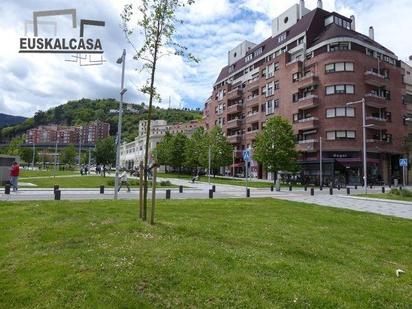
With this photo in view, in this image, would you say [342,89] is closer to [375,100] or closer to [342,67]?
[342,67]

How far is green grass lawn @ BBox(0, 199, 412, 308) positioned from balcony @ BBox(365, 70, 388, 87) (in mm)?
52494

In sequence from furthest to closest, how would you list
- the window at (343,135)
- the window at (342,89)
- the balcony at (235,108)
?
the balcony at (235,108), the window at (342,89), the window at (343,135)

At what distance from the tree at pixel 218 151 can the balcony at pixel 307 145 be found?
11.5m

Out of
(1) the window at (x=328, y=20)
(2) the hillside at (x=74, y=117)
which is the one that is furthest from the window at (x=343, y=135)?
(2) the hillside at (x=74, y=117)

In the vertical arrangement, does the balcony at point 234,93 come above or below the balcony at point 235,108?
above

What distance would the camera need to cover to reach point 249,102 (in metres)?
77.8

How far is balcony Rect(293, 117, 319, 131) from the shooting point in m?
57.8

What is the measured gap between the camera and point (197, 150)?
71.9 meters

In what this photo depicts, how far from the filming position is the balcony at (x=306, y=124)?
190 ft

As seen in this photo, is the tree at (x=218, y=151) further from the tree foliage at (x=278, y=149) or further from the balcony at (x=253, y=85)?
the balcony at (x=253, y=85)

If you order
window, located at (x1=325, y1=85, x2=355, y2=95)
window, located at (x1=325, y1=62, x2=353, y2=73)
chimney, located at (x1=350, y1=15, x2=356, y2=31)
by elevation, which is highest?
chimney, located at (x1=350, y1=15, x2=356, y2=31)

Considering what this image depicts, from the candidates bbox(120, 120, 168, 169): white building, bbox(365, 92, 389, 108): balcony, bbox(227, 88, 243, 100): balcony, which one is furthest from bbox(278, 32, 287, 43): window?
bbox(120, 120, 168, 169): white building

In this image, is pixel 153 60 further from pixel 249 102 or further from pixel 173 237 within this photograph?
pixel 249 102

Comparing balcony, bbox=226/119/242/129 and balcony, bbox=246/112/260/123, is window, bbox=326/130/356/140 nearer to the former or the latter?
balcony, bbox=246/112/260/123
